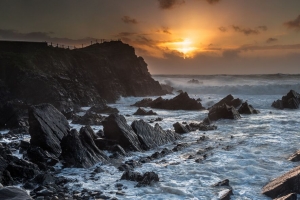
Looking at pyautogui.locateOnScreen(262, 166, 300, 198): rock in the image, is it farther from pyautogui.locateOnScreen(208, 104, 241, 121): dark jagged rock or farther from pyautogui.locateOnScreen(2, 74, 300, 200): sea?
pyautogui.locateOnScreen(208, 104, 241, 121): dark jagged rock

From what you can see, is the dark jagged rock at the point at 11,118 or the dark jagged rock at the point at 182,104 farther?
the dark jagged rock at the point at 182,104

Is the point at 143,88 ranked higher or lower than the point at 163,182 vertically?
higher

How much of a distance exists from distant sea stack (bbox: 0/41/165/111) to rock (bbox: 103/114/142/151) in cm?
1965

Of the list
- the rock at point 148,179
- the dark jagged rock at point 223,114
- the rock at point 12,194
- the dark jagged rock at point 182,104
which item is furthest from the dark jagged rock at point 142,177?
the dark jagged rock at point 182,104

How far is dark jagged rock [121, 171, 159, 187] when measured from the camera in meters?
12.0

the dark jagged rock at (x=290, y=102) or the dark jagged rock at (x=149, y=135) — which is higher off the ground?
the dark jagged rock at (x=290, y=102)

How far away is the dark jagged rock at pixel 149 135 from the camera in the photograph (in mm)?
18844

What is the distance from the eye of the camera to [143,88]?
214ft

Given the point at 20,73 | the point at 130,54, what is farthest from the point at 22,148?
the point at 130,54

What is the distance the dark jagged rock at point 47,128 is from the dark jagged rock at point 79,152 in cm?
110

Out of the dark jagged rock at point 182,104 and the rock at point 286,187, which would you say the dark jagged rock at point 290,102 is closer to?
the dark jagged rock at point 182,104

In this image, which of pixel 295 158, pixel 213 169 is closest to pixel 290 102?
pixel 295 158

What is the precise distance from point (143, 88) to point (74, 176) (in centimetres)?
5260

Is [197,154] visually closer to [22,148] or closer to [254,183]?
[254,183]
